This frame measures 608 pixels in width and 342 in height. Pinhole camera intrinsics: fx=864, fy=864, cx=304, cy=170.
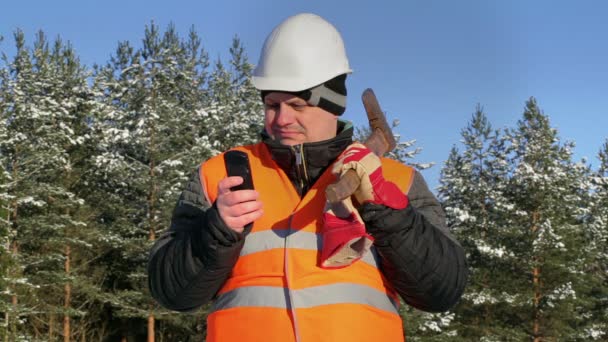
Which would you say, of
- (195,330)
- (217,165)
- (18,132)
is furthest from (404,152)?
(217,165)

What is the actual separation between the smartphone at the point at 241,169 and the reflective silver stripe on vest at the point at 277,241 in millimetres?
141

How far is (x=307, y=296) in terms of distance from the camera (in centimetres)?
289

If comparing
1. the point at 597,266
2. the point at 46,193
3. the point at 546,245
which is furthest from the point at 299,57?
the point at 597,266

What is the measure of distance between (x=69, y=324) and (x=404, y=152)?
15157 mm

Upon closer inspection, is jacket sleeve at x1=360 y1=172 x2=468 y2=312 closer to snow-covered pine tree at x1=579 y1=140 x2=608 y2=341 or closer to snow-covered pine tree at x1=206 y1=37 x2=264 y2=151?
snow-covered pine tree at x1=206 y1=37 x2=264 y2=151

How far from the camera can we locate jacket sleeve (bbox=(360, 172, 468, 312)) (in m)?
2.78

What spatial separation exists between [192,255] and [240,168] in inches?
15.4

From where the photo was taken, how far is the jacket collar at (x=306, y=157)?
3.02 metres

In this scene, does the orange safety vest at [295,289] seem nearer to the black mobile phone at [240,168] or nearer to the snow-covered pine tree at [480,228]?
the black mobile phone at [240,168]

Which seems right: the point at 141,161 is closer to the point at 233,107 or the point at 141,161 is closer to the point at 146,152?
the point at 146,152

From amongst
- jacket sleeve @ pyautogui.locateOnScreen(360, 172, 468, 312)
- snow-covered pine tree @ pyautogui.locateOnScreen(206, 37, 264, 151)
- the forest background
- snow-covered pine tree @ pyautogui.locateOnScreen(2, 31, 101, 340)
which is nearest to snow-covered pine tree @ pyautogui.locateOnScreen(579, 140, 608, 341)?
the forest background

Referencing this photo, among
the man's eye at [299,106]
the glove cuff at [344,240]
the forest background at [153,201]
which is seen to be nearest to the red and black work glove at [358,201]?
the glove cuff at [344,240]

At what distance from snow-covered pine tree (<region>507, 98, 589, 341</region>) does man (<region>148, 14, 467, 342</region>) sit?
34.4m

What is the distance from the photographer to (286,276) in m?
2.90
